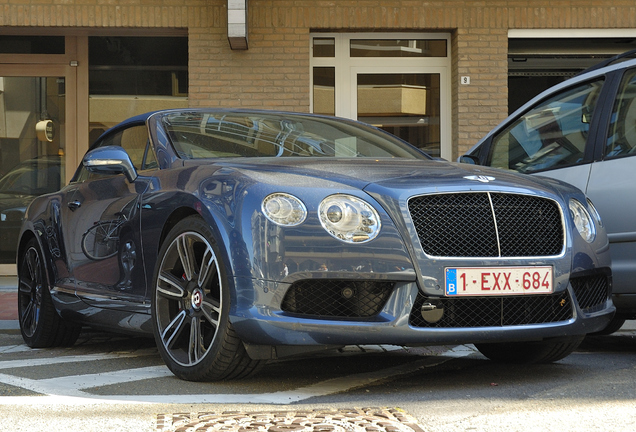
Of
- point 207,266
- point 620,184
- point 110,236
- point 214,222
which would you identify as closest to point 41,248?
point 110,236

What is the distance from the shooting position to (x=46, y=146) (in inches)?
483

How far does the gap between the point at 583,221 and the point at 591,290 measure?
327 mm

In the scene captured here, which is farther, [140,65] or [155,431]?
[140,65]

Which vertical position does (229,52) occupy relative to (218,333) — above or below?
above

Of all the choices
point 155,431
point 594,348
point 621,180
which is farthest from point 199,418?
point 594,348

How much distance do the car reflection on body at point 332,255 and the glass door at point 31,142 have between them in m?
7.30

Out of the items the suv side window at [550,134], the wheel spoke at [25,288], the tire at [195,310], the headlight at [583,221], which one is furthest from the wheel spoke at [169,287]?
the suv side window at [550,134]

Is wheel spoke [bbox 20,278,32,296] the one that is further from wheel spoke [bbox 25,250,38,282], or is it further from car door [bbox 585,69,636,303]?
car door [bbox 585,69,636,303]

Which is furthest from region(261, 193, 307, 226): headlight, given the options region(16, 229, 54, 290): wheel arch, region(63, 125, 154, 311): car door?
region(16, 229, 54, 290): wheel arch

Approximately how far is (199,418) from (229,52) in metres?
8.17

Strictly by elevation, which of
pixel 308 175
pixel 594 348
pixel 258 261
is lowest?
pixel 594 348

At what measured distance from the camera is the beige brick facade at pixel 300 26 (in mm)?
11258

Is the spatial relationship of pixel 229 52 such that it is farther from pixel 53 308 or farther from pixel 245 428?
pixel 245 428

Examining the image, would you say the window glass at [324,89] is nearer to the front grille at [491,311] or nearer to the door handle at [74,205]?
the door handle at [74,205]
